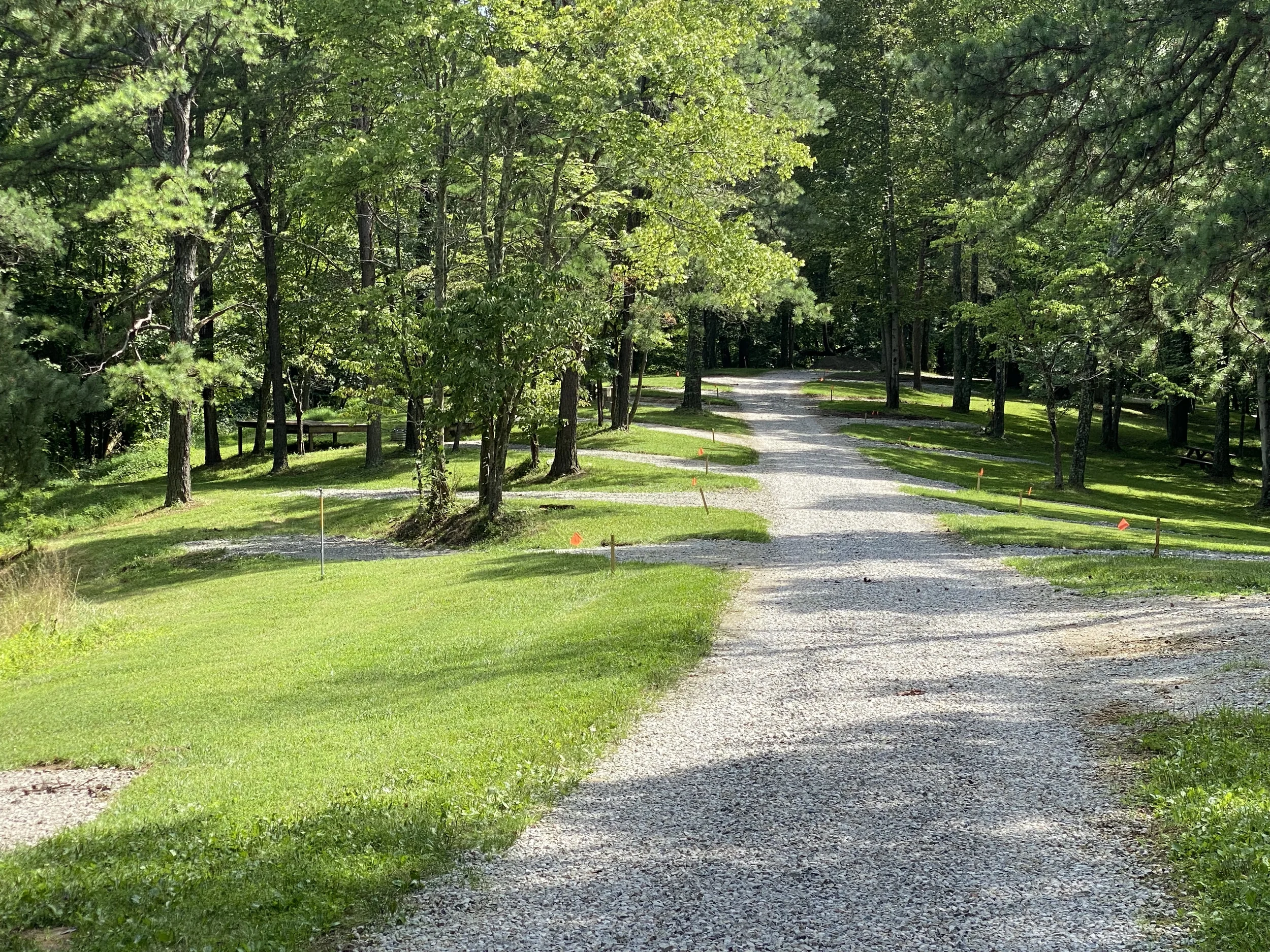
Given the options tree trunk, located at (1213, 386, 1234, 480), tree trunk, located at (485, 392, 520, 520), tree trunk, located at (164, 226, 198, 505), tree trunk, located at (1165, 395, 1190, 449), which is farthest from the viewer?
tree trunk, located at (1165, 395, 1190, 449)

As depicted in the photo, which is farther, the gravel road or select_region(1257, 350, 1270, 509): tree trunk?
select_region(1257, 350, 1270, 509): tree trunk

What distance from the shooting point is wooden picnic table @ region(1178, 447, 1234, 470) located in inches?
1517

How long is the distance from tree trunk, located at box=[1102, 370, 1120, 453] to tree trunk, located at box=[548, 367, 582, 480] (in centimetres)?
2343

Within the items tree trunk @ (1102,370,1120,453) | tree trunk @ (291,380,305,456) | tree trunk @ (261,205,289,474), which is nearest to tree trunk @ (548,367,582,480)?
tree trunk @ (261,205,289,474)

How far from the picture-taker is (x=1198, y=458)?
129 ft

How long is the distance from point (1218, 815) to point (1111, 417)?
129 feet

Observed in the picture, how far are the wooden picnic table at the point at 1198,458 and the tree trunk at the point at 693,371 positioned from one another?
60.2 feet

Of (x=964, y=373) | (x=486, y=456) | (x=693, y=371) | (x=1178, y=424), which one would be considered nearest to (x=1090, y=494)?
(x=693, y=371)

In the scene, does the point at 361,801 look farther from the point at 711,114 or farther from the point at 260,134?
the point at 260,134

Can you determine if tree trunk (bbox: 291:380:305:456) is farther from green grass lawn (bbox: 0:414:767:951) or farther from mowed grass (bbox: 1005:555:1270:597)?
mowed grass (bbox: 1005:555:1270:597)

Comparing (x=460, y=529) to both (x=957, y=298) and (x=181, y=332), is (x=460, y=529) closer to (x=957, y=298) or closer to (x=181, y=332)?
(x=181, y=332)

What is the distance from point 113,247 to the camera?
3538 centimetres

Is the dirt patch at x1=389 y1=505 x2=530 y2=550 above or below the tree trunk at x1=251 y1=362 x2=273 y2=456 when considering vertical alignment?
below

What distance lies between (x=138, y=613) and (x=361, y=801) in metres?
11.6
